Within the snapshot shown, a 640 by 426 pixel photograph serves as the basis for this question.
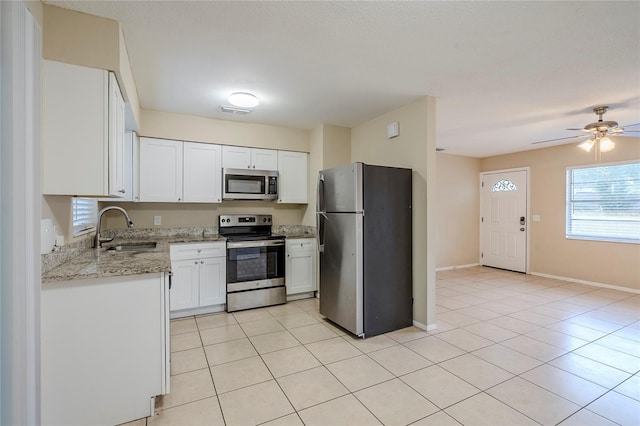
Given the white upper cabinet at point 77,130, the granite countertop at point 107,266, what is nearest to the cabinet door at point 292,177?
the granite countertop at point 107,266

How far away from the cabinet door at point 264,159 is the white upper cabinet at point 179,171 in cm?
45

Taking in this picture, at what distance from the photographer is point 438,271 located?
6.07 m

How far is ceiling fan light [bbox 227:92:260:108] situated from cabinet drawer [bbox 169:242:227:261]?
1604mm

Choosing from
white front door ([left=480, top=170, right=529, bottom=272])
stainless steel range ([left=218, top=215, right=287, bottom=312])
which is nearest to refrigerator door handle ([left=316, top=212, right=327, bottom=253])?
stainless steel range ([left=218, top=215, right=287, bottom=312])

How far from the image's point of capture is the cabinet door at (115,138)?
1942 mm

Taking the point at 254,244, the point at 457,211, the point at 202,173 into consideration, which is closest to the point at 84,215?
the point at 202,173

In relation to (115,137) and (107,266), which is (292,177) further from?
(107,266)

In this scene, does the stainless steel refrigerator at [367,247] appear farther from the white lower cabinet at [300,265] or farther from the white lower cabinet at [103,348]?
the white lower cabinet at [103,348]

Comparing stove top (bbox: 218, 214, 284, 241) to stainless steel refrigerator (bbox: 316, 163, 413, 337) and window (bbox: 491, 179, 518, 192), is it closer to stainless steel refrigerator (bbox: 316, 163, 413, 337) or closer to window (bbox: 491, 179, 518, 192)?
stainless steel refrigerator (bbox: 316, 163, 413, 337)

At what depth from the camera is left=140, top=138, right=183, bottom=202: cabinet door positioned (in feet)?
11.8

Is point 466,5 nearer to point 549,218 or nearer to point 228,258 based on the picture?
point 228,258

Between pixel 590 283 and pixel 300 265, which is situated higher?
pixel 300 265

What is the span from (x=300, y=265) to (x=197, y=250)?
1334 mm

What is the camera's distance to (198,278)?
358 centimetres
